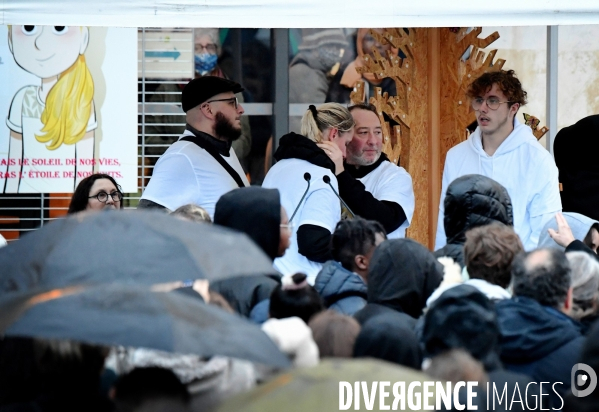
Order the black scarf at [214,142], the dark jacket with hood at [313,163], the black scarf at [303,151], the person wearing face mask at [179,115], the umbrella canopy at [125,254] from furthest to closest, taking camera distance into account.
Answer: the person wearing face mask at [179,115], the black scarf at [214,142], the black scarf at [303,151], the dark jacket with hood at [313,163], the umbrella canopy at [125,254]

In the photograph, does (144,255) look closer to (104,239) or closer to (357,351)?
(104,239)

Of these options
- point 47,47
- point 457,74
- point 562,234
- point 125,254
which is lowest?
point 562,234

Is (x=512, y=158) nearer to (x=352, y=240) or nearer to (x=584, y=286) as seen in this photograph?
(x=352, y=240)

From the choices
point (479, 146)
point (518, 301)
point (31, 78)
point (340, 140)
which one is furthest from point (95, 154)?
point (518, 301)

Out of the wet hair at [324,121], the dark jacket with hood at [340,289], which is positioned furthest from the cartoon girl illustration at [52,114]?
the dark jacket with hood at [340,289]

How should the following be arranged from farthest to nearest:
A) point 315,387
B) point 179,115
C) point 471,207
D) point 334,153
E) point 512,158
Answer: point 179,115, point 512,158, point 334,153, point 471,207, point 315,387

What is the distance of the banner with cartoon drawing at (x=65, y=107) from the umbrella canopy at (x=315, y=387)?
17.9 ft

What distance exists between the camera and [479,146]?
6.23 meters

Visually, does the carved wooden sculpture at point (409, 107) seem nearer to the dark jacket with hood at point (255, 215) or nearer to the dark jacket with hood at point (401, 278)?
the dark jacket with hood at point (255, 215)

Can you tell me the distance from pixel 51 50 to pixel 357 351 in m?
4.94

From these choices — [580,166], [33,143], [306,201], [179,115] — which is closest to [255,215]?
[306,201]

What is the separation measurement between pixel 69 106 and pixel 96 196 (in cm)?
160

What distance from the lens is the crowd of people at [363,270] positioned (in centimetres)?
272

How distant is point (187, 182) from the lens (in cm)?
598
